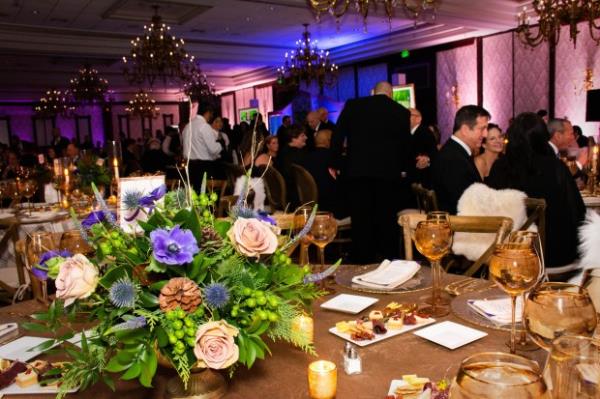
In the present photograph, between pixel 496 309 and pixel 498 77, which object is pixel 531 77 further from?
pixel 496 309

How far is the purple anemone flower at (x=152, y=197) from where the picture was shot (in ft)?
3.40

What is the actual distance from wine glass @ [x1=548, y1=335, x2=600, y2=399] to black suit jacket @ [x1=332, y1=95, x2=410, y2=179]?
3809mm

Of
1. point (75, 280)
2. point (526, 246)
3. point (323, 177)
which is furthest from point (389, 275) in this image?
point (323, 177)

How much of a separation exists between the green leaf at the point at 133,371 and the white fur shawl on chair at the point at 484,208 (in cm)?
218

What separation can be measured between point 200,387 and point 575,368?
604 mm

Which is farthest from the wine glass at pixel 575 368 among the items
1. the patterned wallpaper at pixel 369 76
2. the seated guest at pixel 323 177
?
the patterned wallpaper at pixel 369 76

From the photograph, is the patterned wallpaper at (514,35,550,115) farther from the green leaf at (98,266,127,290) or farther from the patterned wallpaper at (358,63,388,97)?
the green leaf at (98,266,127,290)

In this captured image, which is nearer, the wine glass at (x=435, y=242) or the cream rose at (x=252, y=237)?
the cream rose at (x=252, y=237)

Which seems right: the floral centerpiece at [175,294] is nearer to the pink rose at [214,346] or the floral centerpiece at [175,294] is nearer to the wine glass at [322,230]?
the pink rose at [214,346]

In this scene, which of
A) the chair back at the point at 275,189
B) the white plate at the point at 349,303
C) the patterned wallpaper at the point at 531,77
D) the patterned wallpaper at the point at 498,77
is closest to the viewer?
the white plate at the point at 349,303

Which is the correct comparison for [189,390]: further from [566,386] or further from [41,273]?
[566,386]

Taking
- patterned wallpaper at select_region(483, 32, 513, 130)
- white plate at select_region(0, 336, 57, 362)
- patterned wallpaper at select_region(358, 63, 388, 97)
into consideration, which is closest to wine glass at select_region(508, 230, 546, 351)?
white plate at select_region(0, 336, 57, 362)

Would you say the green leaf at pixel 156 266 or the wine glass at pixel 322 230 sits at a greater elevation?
the green leaf at pixel 156 266

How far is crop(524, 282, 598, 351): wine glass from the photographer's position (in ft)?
2.76
